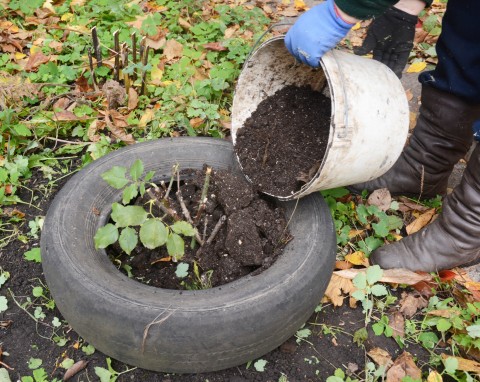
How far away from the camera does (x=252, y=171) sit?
2234mm

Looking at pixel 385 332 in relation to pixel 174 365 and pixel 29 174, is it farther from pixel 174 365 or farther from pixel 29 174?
pixel 29 174

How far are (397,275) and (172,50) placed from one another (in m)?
2.20

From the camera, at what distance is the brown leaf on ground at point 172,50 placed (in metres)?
3.51

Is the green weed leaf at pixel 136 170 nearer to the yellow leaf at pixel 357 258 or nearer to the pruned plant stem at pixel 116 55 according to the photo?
the yellow leaf at pixel 357 258

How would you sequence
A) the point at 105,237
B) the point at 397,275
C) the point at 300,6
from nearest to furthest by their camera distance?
1. the point at 105,237
2. the point at 397,275
3. the point at 300,6

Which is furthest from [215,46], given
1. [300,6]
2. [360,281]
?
[360,281]

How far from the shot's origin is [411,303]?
221cm

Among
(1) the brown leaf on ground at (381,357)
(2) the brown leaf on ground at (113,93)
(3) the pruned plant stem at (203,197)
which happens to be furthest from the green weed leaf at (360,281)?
(2) the brown leaf on ground at (113,93)

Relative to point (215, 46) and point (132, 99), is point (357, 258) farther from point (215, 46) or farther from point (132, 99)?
point (215, 46)

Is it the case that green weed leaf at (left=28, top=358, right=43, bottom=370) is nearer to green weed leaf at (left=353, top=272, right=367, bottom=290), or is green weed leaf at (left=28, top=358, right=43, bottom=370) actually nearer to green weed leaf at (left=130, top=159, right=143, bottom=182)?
green weed leaf at (left=130, top=159, right=143, bottom=182)

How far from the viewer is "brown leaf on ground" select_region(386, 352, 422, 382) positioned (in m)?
1.94

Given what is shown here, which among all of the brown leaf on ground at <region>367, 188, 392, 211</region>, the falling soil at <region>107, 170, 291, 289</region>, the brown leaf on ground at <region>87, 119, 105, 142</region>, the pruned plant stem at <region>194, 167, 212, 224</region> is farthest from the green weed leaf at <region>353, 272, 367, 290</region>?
the brown leaf on ground at <region>87, 119, 105, 142</region>

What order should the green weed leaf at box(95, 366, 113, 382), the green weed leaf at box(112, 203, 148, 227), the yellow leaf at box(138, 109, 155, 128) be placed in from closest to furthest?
the green weed leaf at box(112, 203, 148, 227)
the green weed leaf at box(95, 366, 113, 382)
the yellow leaf at box(138, 109, 155, 128)

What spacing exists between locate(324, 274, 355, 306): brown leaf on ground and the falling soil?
380 millimetres
